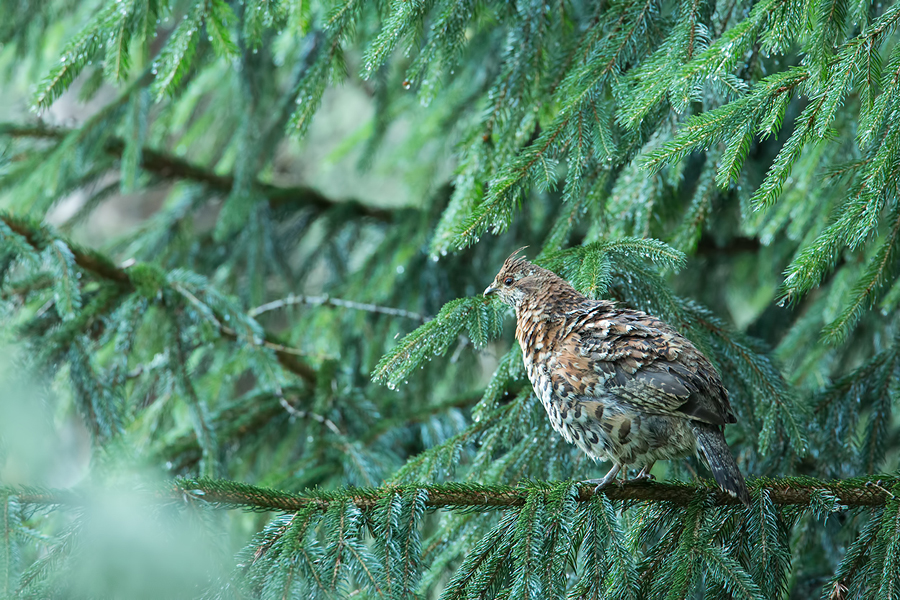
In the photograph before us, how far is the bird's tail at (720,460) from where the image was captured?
1852mm

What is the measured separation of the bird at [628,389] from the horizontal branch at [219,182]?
2471 mm

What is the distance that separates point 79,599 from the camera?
1.68 m

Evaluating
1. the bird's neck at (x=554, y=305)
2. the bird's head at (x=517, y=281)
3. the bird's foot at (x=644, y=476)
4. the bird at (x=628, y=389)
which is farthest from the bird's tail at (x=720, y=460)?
the bird's head at (x=517, y=281)

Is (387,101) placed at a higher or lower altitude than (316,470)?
higher

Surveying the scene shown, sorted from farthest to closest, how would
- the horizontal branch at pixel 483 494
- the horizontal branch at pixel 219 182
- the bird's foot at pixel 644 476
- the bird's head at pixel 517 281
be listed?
the horizontal branch at pixel 219 182 → the bird's head at pixel 517 281 → the bird's foot at pixel 644 476 → the horizontal branch at pixel 483 494

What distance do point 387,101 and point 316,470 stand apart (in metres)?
2.20

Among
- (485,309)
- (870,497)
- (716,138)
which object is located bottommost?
(870,497)

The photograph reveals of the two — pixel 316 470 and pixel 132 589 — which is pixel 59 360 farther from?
pixel 132 589

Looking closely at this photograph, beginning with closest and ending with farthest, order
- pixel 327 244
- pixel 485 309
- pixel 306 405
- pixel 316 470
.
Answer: pixel 485 309 < pixel 316 470 < pixel 306 405 < pixel 327 244

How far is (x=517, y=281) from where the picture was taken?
240cm

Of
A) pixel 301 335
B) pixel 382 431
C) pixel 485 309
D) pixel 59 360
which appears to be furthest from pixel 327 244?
pixel 485 309

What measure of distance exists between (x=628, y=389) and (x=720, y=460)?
0.98 ft

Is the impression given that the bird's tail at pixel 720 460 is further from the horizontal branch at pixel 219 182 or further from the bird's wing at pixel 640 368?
the horizontal branch at pixel 219 182

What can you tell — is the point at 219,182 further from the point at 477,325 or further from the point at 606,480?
the point at 606,480
